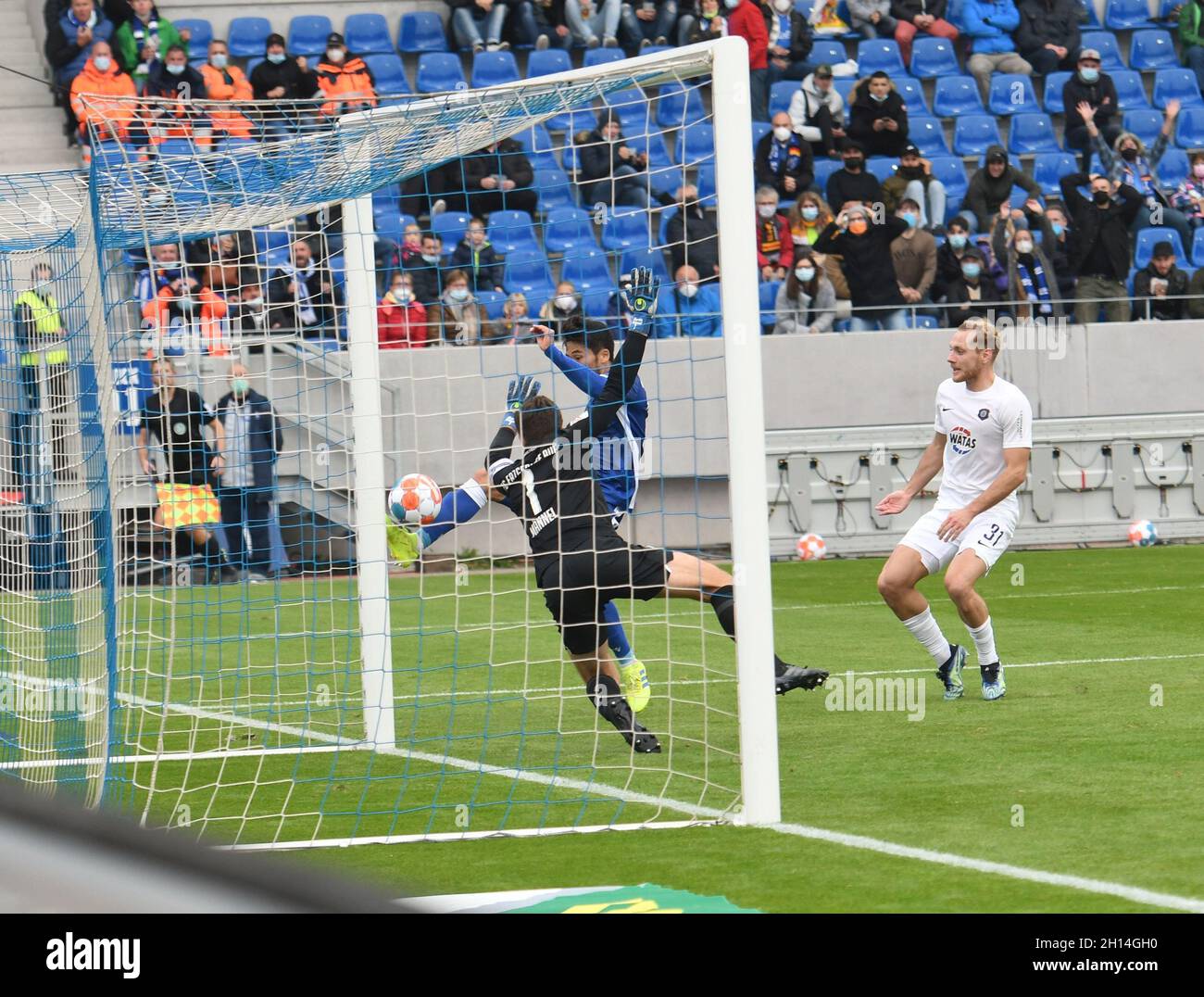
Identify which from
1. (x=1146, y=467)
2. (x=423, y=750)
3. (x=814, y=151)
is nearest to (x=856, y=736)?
(x=423, y=750)

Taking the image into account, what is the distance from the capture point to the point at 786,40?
21.7 m

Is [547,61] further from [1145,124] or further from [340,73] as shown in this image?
[1145,124]

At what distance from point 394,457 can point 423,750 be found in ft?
28.4

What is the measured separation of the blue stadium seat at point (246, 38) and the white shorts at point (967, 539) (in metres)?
15.0

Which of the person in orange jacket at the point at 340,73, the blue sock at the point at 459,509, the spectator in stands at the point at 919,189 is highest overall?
the person in orange jacket at the point at 340,73

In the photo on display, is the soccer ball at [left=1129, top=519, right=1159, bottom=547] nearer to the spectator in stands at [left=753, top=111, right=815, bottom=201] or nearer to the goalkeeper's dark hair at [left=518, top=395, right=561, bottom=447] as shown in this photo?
the spectator in stands at [left=753, top=111, right=815, bottom=201]

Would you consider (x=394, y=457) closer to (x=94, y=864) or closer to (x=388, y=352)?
(x=388, y=352)

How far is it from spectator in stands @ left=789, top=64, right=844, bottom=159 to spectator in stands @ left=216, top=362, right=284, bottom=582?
947 centimetres

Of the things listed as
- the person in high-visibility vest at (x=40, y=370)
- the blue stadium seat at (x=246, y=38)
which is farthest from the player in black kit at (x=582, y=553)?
the blue stadium seat at (x=246, y=38)

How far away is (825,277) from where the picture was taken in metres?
18.8

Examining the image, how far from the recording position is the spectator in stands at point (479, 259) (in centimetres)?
1522

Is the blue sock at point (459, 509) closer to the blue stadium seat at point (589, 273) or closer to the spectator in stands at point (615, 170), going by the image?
the spectator in stands at point (615, 170)

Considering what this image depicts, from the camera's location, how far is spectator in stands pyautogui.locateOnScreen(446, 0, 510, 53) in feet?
70.5
